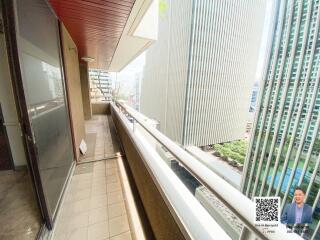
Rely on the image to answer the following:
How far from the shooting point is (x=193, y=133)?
1107 inches

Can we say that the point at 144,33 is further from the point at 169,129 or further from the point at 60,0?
the point at 169,129

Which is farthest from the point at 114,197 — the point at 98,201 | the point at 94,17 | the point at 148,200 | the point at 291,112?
the point at 291,112

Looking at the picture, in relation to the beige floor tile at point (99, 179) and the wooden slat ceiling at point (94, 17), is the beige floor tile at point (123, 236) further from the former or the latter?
the wooden slat ceiling at point (94, 17)

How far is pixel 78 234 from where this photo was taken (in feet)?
4.49

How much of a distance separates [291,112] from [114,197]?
62.4 feet

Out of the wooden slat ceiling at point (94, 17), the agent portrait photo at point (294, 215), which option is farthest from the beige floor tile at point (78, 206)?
the wooden slat ceiling at point (94, 17)

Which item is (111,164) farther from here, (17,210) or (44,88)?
(44,88)

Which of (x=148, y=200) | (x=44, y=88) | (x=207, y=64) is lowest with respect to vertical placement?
(x=148, y=200)

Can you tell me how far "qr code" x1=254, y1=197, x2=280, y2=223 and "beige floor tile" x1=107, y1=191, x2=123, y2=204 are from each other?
171cm

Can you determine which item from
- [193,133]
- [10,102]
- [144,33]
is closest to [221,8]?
[193,133]

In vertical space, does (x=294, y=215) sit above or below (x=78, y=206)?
above

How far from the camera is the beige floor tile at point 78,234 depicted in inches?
52.7

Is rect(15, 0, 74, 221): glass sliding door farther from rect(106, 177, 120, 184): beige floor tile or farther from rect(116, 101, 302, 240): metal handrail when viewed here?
rect(116, 101, 302, 240): metal handrail

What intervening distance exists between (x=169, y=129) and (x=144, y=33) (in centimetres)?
3008
